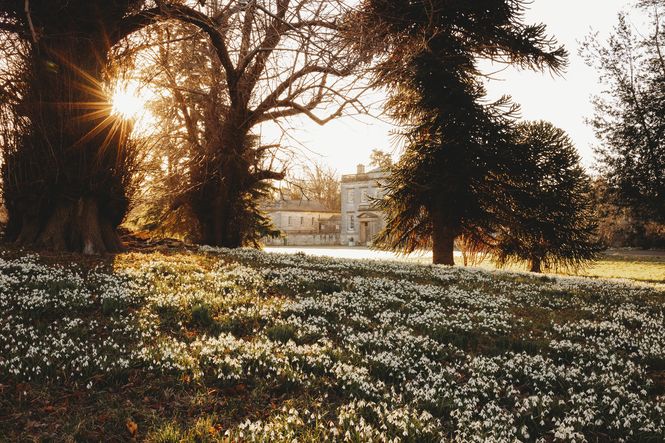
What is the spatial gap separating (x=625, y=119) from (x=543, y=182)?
5583mm

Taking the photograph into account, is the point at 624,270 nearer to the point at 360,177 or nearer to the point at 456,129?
the point at 456,129

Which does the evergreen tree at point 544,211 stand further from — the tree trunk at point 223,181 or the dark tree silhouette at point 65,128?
the dark tree silhouette at point 65,128

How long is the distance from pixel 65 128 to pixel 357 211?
208 feet

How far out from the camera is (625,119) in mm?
20531

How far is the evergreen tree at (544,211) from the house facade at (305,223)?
52.5 metres

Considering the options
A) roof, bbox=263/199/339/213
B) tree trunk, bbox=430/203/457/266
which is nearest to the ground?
tree trunk, bbox=430/203/457/266

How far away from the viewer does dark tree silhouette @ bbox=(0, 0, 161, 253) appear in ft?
31.7

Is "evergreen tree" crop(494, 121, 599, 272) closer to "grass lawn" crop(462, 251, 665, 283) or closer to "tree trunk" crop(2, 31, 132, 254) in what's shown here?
"grass lawn" crop(462, 251, 665, 283)

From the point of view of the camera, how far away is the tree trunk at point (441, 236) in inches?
715

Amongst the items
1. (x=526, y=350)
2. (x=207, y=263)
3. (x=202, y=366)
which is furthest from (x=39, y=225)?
(x=526, y=350)

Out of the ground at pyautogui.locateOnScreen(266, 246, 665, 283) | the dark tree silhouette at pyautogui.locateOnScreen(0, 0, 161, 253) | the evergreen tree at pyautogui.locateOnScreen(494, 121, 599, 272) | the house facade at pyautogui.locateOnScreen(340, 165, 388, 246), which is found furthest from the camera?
the house facade at pyautogui.locateOnScreen(340, 165, 388, 246)

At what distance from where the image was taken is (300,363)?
5.04 meters

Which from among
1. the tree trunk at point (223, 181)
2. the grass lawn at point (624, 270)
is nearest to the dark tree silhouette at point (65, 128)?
the tree trunk at point (223, 181)

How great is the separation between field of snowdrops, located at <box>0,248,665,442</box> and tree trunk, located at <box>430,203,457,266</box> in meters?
9.53
